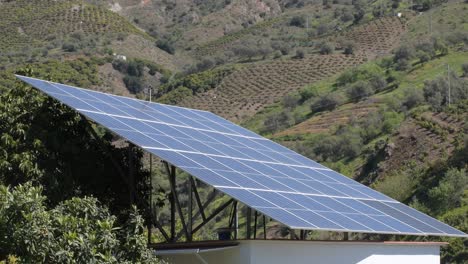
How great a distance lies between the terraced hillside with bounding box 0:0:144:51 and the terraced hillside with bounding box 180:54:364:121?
24.5 meters

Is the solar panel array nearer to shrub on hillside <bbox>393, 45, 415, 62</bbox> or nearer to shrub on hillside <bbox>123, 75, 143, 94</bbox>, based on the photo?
shrub on hillside <bbox>393, 45, 415, 62</bbox>

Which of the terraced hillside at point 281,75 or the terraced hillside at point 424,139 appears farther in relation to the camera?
the terraced hillside at point 281,75

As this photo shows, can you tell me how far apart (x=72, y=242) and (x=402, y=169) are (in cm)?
4921

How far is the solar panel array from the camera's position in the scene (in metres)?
21.3

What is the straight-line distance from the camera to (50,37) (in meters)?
119

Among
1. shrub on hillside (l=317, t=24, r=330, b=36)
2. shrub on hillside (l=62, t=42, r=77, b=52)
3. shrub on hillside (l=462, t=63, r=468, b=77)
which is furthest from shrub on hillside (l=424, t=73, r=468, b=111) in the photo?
shrub on hillside (l=62, t=42, r=77, b=52)

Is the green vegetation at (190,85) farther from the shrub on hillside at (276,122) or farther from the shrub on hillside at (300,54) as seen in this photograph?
the shrub on hillside at (276,122)

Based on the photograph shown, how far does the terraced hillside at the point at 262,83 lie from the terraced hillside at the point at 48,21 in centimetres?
2446

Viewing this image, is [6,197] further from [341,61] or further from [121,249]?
[341,61]

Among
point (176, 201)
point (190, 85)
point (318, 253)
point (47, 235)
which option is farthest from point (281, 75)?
point (47, 235)

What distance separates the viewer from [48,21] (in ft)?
407

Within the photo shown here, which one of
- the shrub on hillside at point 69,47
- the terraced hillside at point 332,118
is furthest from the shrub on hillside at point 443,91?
the shrub on hillside at point 69,47

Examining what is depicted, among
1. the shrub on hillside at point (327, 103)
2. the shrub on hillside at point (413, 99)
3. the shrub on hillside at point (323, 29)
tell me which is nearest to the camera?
the shrub on hillside at point (413, 99)

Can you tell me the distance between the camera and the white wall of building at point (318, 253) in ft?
69.8
